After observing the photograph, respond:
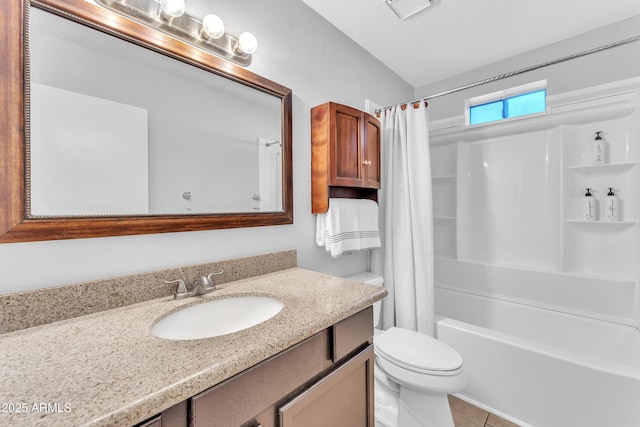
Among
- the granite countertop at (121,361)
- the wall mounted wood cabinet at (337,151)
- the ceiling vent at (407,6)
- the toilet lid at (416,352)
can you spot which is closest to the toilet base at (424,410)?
the toilet lid at (416,352)

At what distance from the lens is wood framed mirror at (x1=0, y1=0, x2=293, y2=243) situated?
72 cm

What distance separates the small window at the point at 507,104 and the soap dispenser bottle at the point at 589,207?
75 cm

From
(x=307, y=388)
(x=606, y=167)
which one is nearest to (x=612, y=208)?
(x=606, y=167)

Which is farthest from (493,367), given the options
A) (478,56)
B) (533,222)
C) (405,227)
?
(478,56)

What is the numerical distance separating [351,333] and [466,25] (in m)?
2.12

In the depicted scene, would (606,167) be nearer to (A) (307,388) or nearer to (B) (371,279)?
(B) (371,279)

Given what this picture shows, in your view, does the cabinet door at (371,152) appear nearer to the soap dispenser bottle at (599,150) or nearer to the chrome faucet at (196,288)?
the chrome faucet at (196,288)

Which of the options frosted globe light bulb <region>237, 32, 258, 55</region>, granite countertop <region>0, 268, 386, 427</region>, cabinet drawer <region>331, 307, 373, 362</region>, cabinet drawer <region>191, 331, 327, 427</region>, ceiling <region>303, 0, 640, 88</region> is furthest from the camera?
ceiling <region>303, 0, 640, 88</region>

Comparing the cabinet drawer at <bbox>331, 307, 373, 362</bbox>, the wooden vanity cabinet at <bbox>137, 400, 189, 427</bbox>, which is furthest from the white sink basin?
the wooden vanity cabinet at <bbox>137, 400, 189, 427</bbox>

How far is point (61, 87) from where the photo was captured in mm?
814

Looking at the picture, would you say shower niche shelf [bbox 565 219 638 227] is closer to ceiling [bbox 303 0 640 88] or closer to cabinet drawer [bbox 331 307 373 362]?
ceiling [bbox 303 0 640 88]

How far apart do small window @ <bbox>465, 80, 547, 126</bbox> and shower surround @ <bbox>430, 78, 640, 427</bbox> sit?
0.49 feet

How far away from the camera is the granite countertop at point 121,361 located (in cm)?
43

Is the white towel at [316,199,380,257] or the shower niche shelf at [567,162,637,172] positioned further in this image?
the shower niche shelf at [567,162,637,172]
